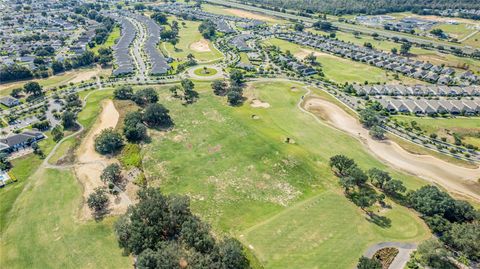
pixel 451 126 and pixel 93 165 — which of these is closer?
pixel 93 165

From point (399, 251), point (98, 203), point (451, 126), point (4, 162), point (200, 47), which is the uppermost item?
point (451, 126)

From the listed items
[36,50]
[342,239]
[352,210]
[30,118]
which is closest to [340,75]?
[352,210]

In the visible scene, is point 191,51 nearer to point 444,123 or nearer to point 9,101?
point 9,101

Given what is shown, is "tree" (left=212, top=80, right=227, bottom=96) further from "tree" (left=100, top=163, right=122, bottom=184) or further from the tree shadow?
the tree shadow

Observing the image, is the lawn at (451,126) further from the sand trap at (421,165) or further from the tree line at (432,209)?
the tree line at (432,209)

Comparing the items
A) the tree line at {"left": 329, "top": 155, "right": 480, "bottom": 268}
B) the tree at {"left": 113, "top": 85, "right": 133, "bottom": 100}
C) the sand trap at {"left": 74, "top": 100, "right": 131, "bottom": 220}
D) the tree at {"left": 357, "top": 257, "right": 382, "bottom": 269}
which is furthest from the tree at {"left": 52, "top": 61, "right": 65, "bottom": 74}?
the tree at {"left": 357, "top": 257, "right": 382, "bottom": 269}

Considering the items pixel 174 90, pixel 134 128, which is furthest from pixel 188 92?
pixel 134 128
